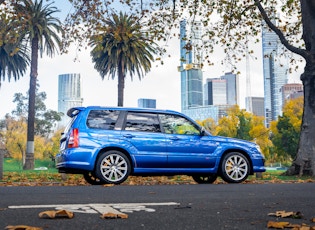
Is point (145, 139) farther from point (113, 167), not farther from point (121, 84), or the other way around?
point (121, 84)

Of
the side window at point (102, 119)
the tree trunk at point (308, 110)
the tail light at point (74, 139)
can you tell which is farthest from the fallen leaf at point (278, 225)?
the tree trunk at point (308, 110)

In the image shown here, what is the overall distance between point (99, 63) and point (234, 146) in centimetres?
3000

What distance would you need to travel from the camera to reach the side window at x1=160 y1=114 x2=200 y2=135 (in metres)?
11.8

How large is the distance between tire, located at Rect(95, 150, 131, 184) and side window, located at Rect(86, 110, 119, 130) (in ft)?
2.00

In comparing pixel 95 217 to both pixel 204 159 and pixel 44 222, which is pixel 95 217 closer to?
pixel 44 222

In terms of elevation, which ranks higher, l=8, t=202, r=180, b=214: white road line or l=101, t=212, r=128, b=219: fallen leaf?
l=101, t=212, r=128, b=219: fallen leaf

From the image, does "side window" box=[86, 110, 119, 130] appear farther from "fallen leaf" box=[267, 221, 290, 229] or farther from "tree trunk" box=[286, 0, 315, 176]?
"tree trunk" box=[286, 0, 315, 176]

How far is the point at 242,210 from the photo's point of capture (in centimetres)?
579

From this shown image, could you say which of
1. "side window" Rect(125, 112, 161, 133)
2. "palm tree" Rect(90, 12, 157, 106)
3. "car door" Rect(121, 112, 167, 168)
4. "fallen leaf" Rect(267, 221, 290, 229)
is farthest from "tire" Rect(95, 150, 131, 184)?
"palm tree" Rect(90, 12, 157, 106)

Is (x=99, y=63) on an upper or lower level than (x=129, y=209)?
upper

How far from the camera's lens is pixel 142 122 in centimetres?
1156

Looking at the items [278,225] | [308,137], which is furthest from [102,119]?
[308,137]

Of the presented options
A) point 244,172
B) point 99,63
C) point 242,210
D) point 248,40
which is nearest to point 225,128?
point 99,63

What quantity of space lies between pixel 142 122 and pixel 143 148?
2.03 ft
